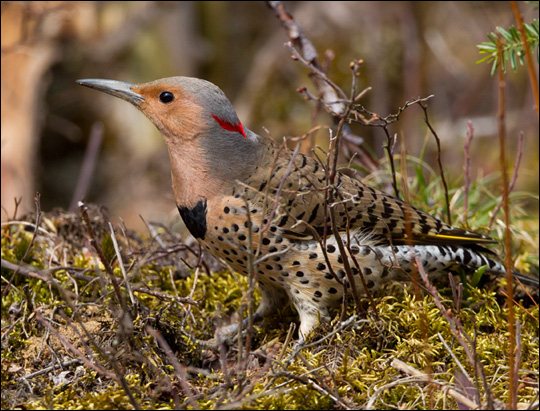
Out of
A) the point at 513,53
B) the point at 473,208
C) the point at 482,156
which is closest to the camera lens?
the point at 513,53

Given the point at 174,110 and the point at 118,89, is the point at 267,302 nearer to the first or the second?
the point at 174,110

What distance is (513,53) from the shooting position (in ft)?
11.3

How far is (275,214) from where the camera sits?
133 inches

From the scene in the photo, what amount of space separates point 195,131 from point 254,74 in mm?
7058

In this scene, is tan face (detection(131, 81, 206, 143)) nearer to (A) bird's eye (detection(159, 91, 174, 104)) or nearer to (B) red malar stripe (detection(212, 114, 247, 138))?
(A) bird's eye (detection(159, 91, 174, 104))

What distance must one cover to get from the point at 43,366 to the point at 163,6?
8.08 m

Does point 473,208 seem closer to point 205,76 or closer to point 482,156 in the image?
point 482,156

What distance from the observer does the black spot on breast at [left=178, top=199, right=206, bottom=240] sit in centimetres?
348

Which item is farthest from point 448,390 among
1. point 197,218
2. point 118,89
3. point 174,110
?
point 118,89

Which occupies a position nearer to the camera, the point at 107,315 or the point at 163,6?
the point at 107,315

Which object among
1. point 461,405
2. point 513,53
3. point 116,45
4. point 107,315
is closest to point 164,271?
point 107,315

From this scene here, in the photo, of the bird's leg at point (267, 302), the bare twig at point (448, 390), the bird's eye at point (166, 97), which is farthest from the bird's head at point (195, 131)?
the bare twig at point (448, 390)

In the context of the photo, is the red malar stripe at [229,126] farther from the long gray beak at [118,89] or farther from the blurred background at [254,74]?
the blurred background at [254,74]

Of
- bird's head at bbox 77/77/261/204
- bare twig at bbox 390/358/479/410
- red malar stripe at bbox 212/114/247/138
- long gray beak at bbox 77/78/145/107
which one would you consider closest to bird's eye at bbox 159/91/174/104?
bird's head at bbox 77/77/261/204
